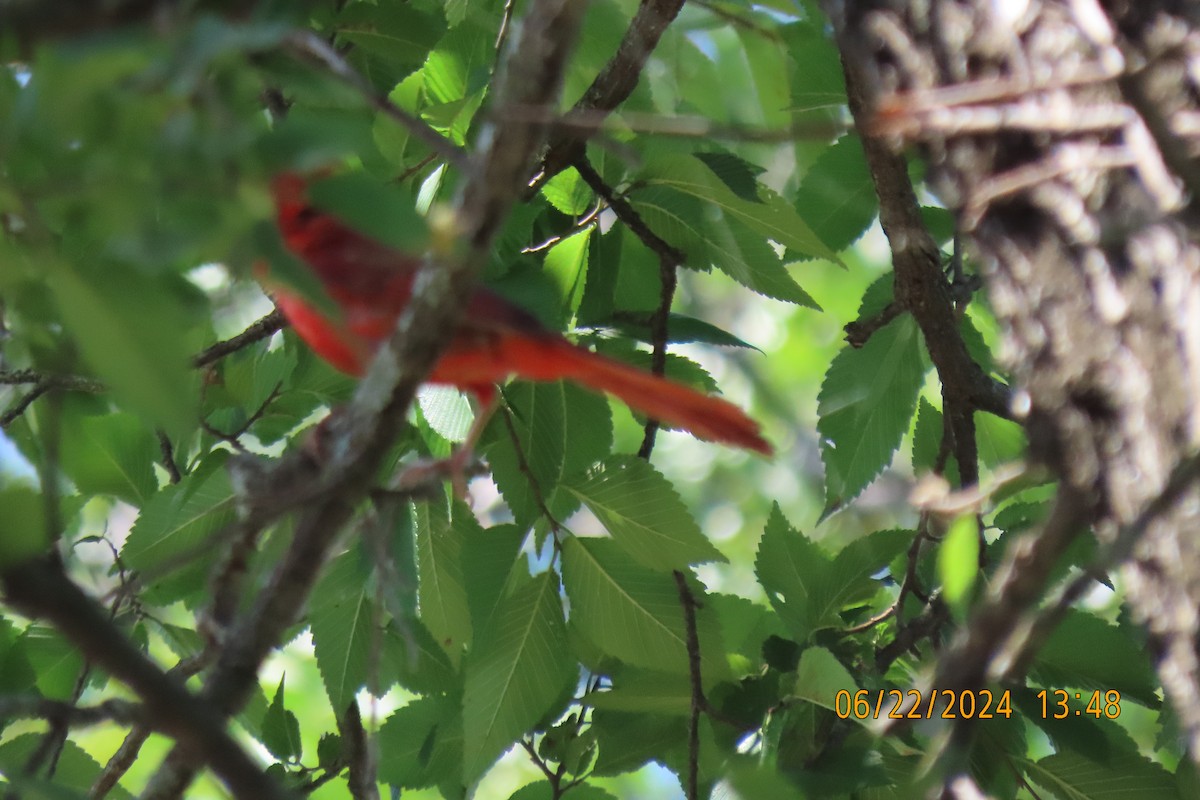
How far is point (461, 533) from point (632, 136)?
1.10 meters

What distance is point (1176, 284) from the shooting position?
4.86ft

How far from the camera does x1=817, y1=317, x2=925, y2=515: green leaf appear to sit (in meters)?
2.98

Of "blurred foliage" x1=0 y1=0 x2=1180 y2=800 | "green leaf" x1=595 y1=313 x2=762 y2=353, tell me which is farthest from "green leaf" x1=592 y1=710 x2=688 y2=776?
"green leaf" x1=595 y1=313 x2=762 y2=353

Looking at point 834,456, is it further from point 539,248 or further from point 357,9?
point 357,9

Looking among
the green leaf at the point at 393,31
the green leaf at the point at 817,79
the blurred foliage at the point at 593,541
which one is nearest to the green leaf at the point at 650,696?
the blurred foliage at the point at 593,541

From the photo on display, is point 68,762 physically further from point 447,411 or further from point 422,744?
point 447,411

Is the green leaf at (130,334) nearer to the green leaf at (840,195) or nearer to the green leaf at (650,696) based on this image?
the green leaf at (650,696)

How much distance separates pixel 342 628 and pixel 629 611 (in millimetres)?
702

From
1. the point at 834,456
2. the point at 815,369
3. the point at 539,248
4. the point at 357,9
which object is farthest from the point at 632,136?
the point at 815,369

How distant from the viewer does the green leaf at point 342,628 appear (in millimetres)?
2768

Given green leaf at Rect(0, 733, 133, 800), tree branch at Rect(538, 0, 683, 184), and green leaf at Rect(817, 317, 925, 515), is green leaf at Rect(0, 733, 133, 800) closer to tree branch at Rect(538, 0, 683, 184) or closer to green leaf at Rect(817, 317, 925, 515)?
tree branch at Rect(538, 0, 683, 184)

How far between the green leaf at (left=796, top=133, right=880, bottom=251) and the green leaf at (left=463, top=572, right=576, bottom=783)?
1222 millimetres

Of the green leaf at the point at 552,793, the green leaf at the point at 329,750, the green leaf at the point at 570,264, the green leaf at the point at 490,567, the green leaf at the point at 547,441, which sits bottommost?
the green leaf at the point at 329,750
